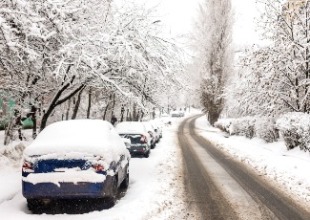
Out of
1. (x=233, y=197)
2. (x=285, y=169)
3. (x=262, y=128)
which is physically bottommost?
(x=233, y=197)

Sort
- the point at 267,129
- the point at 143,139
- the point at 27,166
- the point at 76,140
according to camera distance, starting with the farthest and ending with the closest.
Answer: the point at 267,129
the point at 143,139
the point at 76,140
the point at 27,166

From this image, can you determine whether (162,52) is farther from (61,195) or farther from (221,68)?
(221,68)

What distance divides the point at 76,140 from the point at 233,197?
4083 millimetres

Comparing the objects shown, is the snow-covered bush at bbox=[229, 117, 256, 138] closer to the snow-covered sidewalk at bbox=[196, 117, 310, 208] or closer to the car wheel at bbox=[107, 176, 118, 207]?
the snow-covered sidewalk at bbox=[196, 117, 310, 208]

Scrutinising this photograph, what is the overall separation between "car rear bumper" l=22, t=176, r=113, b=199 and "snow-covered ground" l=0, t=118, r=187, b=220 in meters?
0.36

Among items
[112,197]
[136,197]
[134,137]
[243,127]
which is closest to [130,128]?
[134,137]

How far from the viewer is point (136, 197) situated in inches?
376

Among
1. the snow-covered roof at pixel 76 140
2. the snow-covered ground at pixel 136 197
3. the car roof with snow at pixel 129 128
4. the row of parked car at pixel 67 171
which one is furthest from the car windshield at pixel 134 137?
the row of parked car at pixel 67 171

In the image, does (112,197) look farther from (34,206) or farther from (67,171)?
(34,206)

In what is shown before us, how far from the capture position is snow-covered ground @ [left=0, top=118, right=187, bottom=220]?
7.96m

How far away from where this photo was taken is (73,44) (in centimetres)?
1190

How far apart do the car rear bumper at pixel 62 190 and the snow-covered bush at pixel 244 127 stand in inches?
802

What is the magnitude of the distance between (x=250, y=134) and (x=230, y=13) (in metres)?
22.8

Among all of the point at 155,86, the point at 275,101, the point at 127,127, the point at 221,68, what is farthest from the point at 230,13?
the point at 155,86
